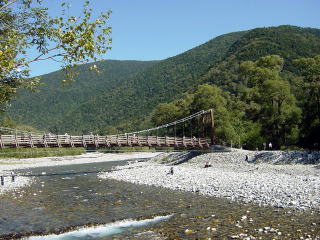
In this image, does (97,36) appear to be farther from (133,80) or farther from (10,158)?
(133,80)

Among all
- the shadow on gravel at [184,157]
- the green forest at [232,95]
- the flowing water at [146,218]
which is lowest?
the flowing water at [146,218]

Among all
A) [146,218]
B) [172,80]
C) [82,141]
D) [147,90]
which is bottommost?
[146,218]

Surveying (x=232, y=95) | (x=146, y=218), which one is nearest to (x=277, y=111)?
(x=146, y=218)

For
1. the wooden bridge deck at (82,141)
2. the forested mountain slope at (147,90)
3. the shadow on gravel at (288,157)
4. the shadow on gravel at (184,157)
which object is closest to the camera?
the wooden bridge deck at (82,141)

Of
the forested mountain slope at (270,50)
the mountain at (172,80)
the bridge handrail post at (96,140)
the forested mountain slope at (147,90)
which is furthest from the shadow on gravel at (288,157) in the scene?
the forested mountain slope at (147,90)

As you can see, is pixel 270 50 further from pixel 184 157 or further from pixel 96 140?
pixel 96 140

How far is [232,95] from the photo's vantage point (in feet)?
221

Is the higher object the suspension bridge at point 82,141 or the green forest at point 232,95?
the green forest at point 232,95

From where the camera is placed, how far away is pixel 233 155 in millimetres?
29391

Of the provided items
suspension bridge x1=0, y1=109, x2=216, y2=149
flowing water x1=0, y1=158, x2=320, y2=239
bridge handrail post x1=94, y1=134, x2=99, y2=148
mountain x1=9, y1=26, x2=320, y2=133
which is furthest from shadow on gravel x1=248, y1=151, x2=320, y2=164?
mountain x1=9, y1=26, x2=320, y2=133

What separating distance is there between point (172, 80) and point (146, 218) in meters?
139

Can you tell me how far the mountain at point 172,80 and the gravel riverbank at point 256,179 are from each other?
1997 inches

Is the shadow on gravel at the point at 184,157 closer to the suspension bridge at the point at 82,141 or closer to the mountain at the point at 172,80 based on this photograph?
the suspension bridge at the point at 82,141

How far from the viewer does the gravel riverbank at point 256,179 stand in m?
13.9
